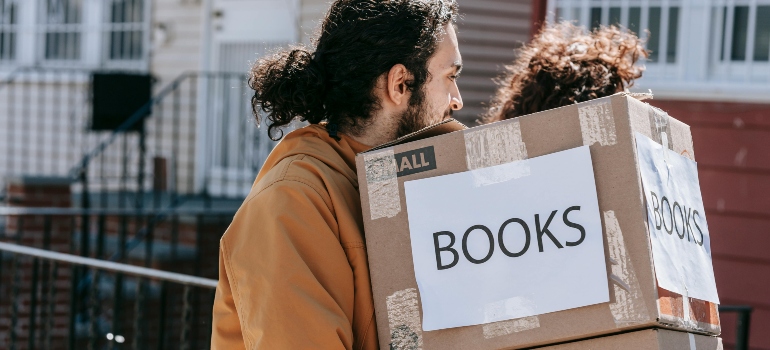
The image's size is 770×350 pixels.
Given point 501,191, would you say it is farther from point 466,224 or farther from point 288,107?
point 288,107

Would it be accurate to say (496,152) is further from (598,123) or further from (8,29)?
(8,29)

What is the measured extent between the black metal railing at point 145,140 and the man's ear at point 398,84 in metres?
5.88

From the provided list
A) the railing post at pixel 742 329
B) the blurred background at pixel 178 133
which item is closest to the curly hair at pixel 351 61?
the blurred background at pixel 178 133

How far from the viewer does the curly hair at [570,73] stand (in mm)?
2689

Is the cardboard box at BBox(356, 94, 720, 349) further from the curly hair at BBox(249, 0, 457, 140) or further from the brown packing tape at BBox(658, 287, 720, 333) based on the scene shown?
the curly hair at BBox(249, 0, 457, 140)

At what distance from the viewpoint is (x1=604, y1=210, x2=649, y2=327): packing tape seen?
5.20ft

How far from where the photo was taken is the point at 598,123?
5.49 ft

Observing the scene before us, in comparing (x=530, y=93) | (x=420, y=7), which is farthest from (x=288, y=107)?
(x=530, y=93)

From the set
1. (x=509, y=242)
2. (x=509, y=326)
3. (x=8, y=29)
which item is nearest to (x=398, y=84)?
(x=509, y=242)

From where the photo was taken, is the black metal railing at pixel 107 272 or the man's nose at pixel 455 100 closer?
the man's nose at pixel 455 100

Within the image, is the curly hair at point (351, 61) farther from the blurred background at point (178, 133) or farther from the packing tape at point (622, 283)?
the blurred background at point (178, 133)

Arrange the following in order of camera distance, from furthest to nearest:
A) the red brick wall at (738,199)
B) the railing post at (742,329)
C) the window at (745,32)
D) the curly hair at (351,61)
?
the window at (745,32)
the red brick wall at (738,199)
the railing post at (742,329)
the curly hair at (351,61)

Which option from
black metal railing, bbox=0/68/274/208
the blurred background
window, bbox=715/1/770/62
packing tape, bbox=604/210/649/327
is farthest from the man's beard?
black metal railing, bbox=0/68/274/208

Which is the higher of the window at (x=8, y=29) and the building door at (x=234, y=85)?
the window at (x=8, y=29)
